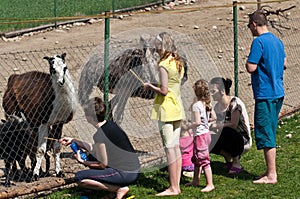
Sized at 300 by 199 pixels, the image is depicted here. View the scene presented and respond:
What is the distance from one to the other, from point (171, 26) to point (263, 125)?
41.5 feet

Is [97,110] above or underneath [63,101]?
above

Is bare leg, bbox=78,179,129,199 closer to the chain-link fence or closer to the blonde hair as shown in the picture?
the chain-link fence

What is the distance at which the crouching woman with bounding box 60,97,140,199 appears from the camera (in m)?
6.57

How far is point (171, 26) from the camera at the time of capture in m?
19.7

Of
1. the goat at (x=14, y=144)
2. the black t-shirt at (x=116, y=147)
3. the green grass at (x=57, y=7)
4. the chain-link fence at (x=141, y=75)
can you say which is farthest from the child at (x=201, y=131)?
the green grass at (x=57, y=7)

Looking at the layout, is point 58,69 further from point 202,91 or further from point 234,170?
point 234,170

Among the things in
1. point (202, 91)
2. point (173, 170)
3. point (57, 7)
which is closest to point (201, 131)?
point (202, 91)

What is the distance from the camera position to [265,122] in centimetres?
727

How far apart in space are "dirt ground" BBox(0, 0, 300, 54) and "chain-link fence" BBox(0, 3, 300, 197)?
97 cm

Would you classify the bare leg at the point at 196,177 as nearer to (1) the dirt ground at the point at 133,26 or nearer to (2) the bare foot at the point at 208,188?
(2) the bare foot at the point at 208,188

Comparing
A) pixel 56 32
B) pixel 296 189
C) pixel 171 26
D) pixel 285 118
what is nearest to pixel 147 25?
pixel 171 26

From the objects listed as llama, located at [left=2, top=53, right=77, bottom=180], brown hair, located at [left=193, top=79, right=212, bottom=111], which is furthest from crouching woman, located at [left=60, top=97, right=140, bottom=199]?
llama, located at [left=2, top=53, right=77, bottom=180]

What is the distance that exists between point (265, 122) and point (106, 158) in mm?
1771

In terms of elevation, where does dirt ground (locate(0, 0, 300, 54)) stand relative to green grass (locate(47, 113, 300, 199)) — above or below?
above
